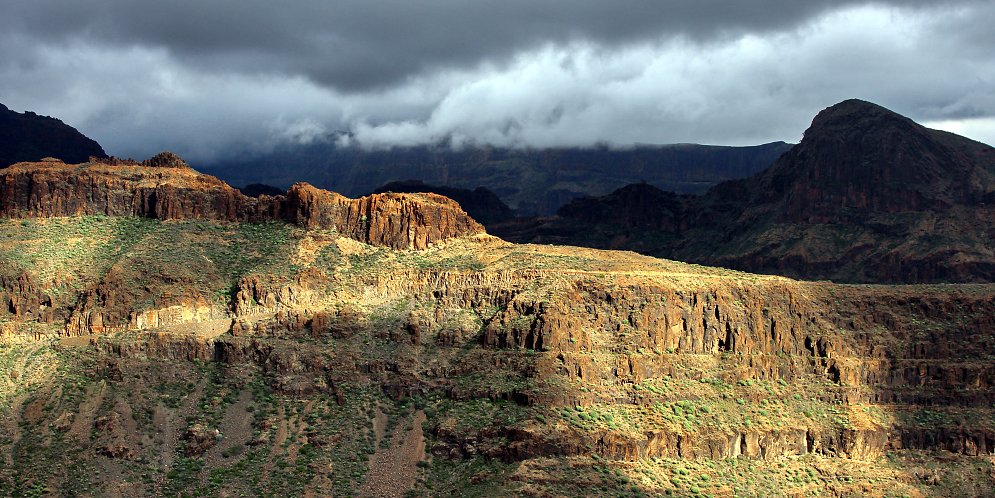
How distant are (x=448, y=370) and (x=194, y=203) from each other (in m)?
32.3

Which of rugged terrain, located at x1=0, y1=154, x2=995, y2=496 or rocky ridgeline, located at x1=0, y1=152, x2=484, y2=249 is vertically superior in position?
rocky ridgeline, located at x1=0, y1=152, x2=484, y2=249

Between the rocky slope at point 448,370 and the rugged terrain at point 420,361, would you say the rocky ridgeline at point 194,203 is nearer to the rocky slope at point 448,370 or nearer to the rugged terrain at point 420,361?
the rugged terrain at point 420,361

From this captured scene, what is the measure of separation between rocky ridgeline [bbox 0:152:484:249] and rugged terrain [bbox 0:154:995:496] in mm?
210

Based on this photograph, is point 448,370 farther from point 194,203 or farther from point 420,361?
point 194,203

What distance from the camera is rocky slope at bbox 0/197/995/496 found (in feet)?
333

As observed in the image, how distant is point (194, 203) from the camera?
126 metres

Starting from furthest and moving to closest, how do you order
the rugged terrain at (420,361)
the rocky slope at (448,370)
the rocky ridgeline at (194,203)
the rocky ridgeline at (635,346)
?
the rocky ridgeline at (194,203), the rocky ridgeline at (635,346), the rugged terrain at (420,361), the rocky slope at (448,370)

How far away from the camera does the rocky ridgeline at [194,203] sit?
123750 mm

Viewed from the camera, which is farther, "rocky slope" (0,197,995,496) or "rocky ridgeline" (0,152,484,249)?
"rocky ridgeline" (0,152,484,249)

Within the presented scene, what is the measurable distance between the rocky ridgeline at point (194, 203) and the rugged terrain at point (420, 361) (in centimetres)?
21

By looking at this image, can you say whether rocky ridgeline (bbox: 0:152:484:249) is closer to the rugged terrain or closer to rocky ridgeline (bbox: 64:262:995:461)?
the rugged terrain

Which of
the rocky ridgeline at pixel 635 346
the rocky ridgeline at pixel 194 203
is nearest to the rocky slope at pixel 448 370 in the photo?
the rocky ridgeline at pixel 635 346

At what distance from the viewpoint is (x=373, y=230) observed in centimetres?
12644

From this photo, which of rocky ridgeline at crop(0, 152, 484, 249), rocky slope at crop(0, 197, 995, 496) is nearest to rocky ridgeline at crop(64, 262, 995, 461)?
rocky slope at crop(0, 197, 995, 496)
